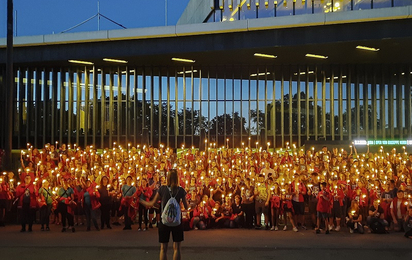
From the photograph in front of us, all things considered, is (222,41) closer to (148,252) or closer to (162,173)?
(162,173)

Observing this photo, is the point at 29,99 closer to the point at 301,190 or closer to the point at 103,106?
the point at 103,106

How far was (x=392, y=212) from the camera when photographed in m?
13.7

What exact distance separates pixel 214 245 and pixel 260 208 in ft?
11.0

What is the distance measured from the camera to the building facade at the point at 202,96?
29109mm

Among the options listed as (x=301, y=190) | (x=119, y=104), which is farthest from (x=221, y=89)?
(x=301, y=190)

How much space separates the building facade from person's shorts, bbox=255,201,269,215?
1432cm

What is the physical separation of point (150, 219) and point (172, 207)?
663 centimetres

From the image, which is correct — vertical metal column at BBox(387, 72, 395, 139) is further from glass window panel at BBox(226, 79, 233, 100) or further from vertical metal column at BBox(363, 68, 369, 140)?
glass window panel at BBox(226, 79, 233, 100)

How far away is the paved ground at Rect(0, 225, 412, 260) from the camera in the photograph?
33.4 feet

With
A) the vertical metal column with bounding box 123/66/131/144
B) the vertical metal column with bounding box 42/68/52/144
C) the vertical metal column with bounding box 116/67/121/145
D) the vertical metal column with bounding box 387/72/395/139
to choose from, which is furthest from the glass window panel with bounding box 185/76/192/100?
the vertical metal column with bounding box 387/72/395/139

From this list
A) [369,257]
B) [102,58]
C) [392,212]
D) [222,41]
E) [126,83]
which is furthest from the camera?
[126,83]

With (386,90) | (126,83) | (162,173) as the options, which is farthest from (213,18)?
(162,173)

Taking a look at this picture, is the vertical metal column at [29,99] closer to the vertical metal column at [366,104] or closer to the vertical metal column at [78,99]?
the vertical metal column at [78,99]

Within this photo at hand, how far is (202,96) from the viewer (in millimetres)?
32188
